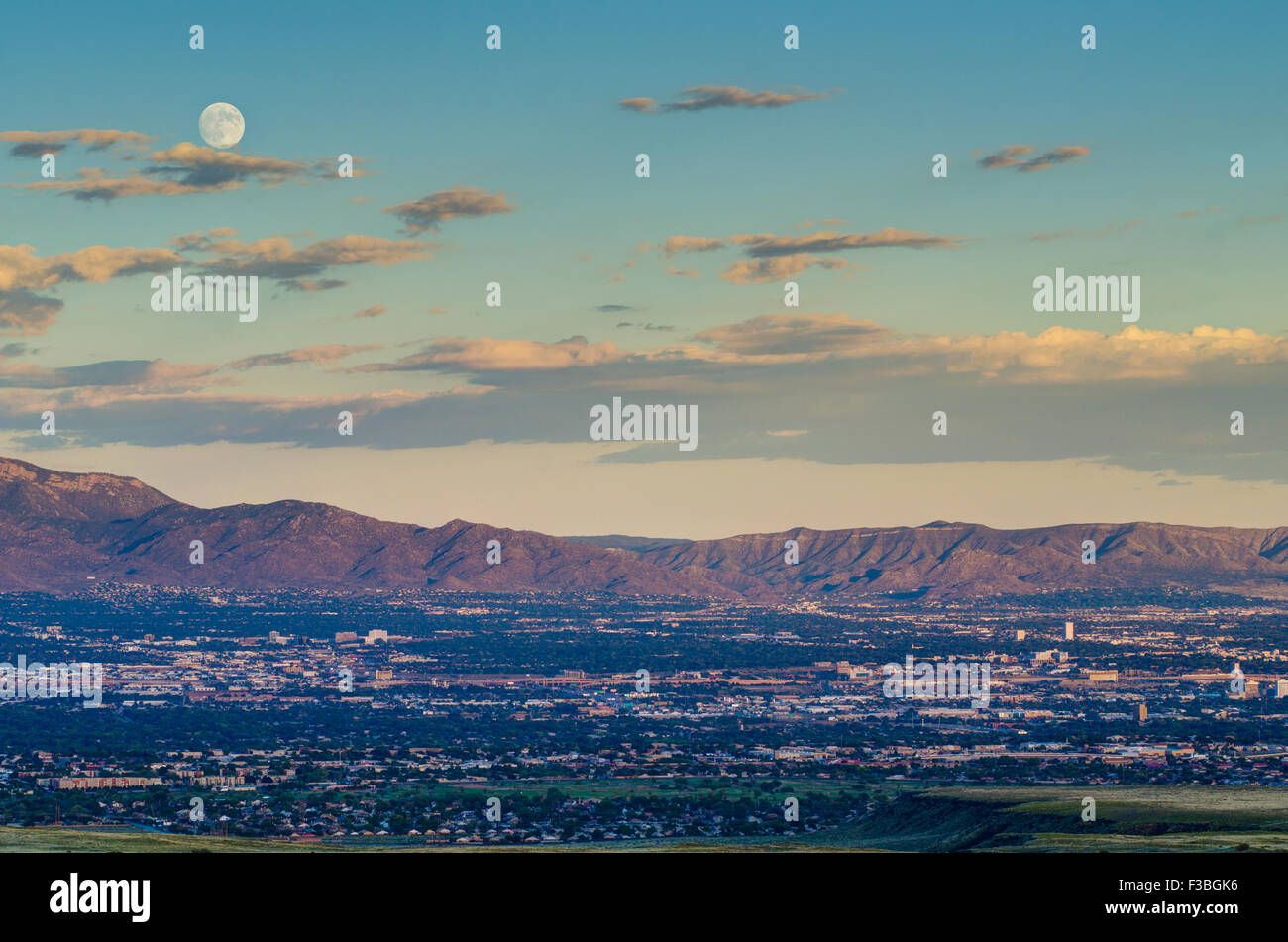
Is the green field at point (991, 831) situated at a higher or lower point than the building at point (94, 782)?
higher

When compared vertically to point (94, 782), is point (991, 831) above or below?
above

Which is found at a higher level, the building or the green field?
the green field

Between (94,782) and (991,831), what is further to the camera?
(94,782)

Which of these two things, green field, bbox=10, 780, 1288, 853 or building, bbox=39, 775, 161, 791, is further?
building, bbox=39, 775, 161, 791

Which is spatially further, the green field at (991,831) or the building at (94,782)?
the building at (94,782)
